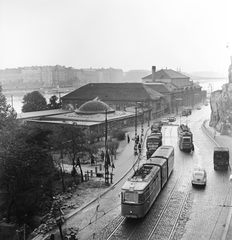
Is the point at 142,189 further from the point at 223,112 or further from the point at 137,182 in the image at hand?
the point at 223,112

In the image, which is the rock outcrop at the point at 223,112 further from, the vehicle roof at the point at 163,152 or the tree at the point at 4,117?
the tree at the point at 4,117

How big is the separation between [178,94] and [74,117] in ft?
149

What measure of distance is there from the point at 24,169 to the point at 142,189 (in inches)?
A: 332

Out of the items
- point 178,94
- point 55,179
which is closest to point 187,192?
point 55,179

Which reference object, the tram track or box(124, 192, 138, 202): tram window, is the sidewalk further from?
box(124, 192, 138, 202): tram window

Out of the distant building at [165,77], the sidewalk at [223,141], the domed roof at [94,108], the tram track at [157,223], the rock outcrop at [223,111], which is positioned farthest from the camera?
the distant building at [165,77]

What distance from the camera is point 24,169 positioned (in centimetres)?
2369

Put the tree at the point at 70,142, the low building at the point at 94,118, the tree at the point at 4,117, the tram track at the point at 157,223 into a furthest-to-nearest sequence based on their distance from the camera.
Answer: the low building at the point at 94,118 < the tree at the point at 4,117 < the tree at the point at 70,142 < the tram track at the point at 157,223

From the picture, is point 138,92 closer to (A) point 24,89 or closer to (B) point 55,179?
(B) point 55,179

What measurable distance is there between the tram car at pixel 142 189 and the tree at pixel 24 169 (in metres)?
7.01

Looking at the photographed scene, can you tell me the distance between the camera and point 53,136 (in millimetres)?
31047

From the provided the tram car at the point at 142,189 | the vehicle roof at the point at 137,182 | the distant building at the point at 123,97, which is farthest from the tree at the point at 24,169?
the distant building at the point at 123,97

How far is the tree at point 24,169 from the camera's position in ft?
76.8

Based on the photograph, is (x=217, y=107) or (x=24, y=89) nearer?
(x=217, y=107)
